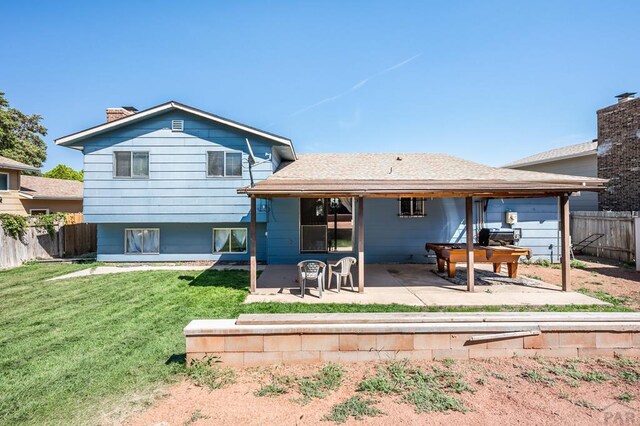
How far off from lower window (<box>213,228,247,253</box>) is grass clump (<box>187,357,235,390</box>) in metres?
8.18

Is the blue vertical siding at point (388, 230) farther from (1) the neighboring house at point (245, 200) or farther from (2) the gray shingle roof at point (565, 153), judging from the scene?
(2) the gray shingle roof at point (565, 153)

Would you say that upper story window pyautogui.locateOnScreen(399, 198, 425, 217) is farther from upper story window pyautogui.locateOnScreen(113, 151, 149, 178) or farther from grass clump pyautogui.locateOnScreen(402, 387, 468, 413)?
upper story window pyautogui.locateOnScreen(113, 151, 149, 178)

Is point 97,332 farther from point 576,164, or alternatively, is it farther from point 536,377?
point 576,164

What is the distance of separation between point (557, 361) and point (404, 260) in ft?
23.4

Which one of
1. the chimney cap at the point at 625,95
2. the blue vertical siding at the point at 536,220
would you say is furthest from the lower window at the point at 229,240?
the chimney cap at the point at 625,95

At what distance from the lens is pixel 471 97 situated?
1378cm

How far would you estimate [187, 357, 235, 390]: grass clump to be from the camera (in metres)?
3.55

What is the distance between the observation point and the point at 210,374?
3721mm

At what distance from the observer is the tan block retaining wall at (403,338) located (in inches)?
154

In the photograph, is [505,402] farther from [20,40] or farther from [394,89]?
[20,40]

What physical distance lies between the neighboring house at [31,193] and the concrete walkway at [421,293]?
51.8 ft

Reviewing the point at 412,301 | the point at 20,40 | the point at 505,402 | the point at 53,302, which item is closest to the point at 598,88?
the point at 412,301

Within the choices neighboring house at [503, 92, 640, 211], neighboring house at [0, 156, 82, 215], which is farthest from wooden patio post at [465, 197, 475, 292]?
Answer: neighboring house at [0, 156, 82, 215]

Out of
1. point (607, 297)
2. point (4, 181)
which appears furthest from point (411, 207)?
point (4, 181)
